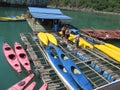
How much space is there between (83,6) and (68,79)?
6395 cm

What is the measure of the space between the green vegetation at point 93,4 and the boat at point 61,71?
190ft

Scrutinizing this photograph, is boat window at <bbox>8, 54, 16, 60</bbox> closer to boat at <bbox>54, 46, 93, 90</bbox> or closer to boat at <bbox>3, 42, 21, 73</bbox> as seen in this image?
boat at <bbox>3, 42, 21, 73</bbox>

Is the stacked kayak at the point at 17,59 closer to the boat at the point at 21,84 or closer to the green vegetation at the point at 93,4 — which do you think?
the boat at the point at 21,84

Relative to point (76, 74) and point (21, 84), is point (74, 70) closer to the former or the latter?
point (76, 74)

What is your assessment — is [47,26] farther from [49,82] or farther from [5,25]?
[49,82]

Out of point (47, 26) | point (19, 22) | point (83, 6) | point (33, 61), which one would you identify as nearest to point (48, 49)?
point (33, 61)

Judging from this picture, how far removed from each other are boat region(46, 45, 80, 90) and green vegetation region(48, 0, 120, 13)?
57808 mm

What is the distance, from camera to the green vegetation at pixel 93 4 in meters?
71.2

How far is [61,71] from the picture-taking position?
13445 mm

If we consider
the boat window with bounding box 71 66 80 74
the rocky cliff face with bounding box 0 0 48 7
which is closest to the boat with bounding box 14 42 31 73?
the boat window with bounding box 71 66 80 74

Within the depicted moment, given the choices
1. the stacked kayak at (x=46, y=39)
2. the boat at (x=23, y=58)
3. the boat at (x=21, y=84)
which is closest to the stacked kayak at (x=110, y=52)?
the stacked kayak at (x=46, y=39)

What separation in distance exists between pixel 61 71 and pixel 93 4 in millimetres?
62007

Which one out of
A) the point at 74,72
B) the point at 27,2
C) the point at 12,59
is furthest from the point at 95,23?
→ the point at 74,72

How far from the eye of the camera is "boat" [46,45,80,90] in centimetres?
1192
